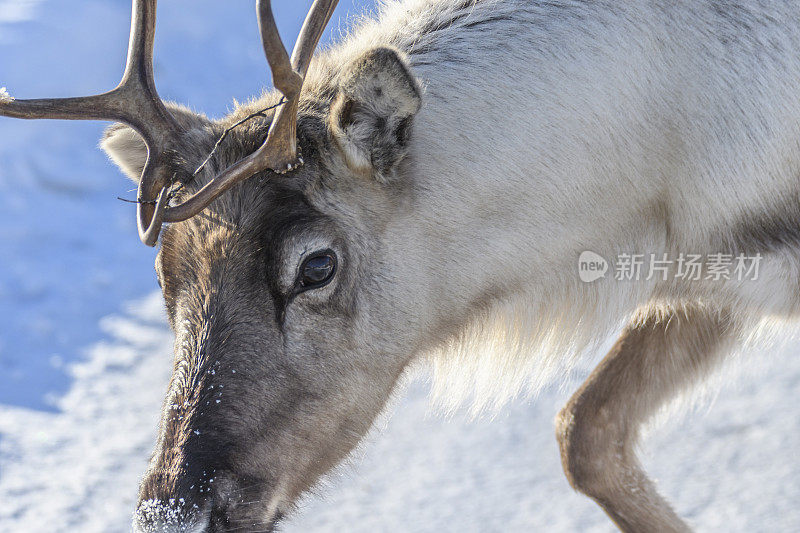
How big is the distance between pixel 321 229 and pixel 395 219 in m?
0.19

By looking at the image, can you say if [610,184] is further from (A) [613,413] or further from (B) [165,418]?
(B) [165,418]

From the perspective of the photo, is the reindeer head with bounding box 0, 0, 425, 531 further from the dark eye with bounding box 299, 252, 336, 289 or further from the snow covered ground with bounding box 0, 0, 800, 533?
the snow covered ground with bounding box 0, 0, 800, 533

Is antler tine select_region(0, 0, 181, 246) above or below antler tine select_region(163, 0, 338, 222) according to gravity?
above

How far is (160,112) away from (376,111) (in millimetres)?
521

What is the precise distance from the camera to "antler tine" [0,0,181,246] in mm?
1938

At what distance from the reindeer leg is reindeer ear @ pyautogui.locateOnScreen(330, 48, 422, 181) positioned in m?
1.16

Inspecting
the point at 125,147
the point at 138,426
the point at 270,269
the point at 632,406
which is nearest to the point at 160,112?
the point at 125,147

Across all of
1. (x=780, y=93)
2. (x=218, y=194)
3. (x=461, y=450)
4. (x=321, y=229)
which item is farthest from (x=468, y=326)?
(x=461, y=450)

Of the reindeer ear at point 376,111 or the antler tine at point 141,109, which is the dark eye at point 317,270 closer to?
the reindeer ear at point 376,111

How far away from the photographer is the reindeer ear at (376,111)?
1768 millimetres

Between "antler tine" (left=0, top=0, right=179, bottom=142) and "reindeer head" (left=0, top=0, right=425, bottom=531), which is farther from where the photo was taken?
"antler tine" (left=0, top=0, right=179, bottom=142)

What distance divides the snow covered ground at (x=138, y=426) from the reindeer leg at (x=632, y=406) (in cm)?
22

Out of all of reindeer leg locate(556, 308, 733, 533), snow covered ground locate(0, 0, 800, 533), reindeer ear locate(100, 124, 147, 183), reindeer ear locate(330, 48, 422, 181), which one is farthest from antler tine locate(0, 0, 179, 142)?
reindeer leg locate(556, 308, 733, 533)

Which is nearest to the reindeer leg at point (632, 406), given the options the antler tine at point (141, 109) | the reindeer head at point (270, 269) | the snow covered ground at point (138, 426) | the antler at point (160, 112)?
the snow covered ground at point (138, 426)
